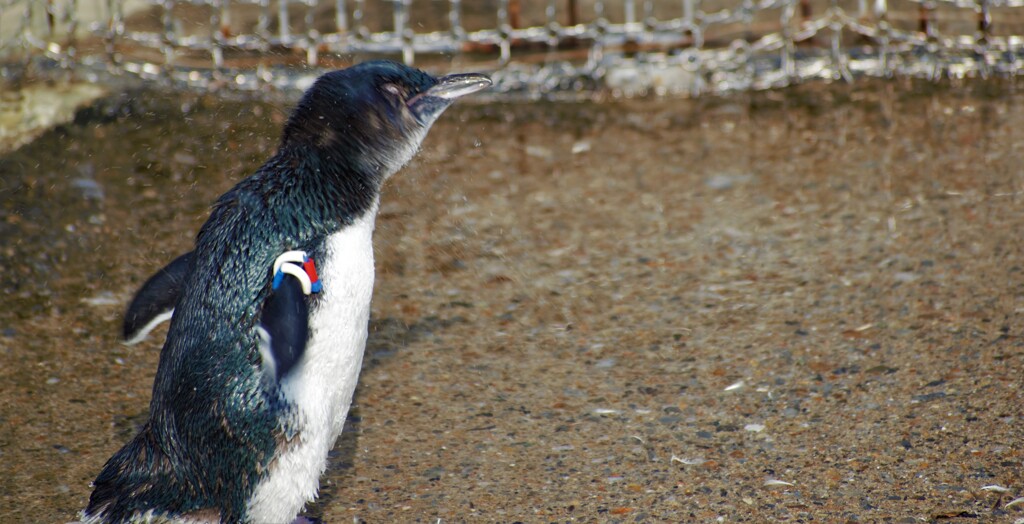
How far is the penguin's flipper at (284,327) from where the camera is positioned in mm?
2150

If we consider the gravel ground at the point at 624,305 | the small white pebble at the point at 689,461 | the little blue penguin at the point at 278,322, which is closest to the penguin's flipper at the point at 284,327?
the little blue penguin at the point at 278,322

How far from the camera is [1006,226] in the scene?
4.02 metres

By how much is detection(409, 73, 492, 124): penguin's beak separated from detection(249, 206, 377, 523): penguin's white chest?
0.26 m

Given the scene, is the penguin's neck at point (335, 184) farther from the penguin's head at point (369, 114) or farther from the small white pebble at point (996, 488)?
the small white pebble at point (996, 488)

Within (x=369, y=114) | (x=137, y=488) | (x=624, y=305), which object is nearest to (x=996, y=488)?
(x=624, y=305)

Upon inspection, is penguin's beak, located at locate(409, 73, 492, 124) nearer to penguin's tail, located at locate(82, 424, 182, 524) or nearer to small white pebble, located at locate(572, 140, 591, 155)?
penguin's tail, located at locate(82, 424, 182, 524)

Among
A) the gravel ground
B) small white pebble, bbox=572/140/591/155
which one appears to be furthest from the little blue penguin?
small white pebble, bbox=572/140/591/155

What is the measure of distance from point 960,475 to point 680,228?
71.7 inches

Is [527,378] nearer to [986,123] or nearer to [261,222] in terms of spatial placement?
[261,222]

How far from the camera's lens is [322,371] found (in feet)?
7.47

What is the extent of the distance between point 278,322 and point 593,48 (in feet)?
12.9

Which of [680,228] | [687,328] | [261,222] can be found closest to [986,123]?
[680,228]

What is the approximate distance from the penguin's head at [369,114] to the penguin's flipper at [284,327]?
324mm

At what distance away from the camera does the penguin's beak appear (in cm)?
244
